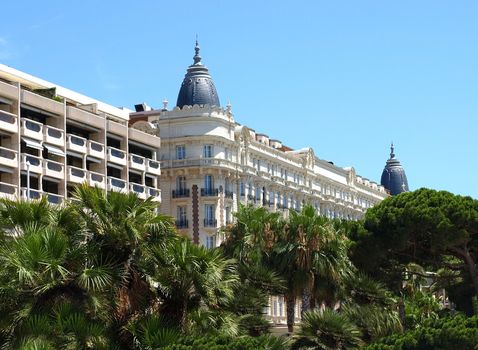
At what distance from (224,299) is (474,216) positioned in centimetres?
2404

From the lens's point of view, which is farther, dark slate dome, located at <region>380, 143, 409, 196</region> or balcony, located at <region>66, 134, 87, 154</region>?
dark slate dome, located at <region>380, 143, 409, 196</region>

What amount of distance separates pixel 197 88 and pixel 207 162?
8891mm

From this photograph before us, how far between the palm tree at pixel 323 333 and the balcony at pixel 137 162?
38286mm

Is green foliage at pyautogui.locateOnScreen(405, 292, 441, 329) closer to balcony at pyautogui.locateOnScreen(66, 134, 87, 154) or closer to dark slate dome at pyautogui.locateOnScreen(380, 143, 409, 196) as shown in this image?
balcony at pyautogui.locateOnScreen(66, 134, 87, 154)

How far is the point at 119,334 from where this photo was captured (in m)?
32.1

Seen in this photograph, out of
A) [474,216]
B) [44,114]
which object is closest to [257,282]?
[474,216]

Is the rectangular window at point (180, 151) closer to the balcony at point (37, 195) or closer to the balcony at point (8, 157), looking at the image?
the balcony at point (37, 195)

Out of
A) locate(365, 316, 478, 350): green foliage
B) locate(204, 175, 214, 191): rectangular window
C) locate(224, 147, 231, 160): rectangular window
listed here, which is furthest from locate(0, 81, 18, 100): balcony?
locate(224, 147, 231, 160): rectangular window

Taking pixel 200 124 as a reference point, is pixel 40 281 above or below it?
below

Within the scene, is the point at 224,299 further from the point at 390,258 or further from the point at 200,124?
the point at 200,124

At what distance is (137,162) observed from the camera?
78.9m

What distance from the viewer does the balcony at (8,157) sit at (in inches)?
2432

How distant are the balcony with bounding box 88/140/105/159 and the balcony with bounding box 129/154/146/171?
484 centimetres

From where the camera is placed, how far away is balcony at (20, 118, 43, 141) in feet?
209
